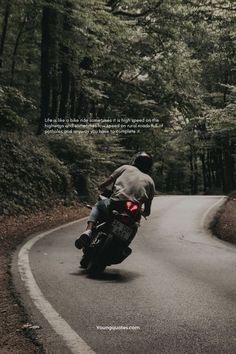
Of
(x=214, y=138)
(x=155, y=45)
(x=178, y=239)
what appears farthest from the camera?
(x=214, y=138)

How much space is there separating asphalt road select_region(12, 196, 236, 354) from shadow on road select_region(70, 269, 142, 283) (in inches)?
0.5

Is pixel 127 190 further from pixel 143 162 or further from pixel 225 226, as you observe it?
pixel 225 226

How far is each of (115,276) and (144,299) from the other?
1.50m

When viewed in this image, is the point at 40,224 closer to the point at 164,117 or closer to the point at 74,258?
the point at 74,258

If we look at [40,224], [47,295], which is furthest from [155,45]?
[47,295]

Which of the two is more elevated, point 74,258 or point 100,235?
point 100,235

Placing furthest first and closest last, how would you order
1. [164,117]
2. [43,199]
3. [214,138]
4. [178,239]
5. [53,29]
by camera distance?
[214,138] → [164,117] → [53,29] → [43,199] → [178,239]

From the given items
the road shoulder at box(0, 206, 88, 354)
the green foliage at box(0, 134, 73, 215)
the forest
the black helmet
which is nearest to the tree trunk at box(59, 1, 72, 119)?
the forest

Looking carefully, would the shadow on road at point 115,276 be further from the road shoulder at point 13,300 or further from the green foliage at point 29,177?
the green foliage at point 29,177

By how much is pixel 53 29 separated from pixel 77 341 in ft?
60.6

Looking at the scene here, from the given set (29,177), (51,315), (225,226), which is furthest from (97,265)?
(29,177)

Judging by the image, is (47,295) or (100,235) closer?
(47,295)

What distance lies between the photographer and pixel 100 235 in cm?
→ 708

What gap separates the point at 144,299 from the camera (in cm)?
573
